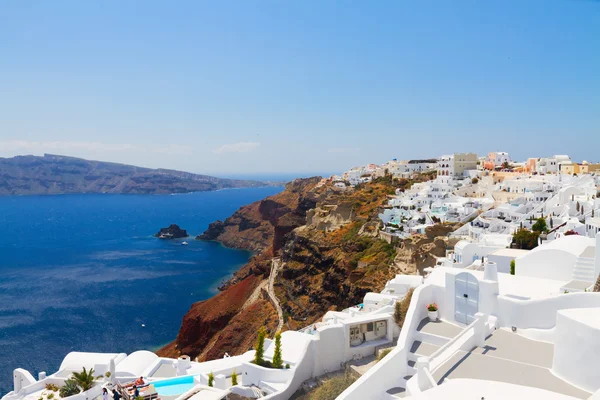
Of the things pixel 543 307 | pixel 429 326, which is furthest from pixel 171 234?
pixel 543 307

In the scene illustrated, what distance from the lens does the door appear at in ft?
30.3

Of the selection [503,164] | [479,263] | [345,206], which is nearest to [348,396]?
[479,263]

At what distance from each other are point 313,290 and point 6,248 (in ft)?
206

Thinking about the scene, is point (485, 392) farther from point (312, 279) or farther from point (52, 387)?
point (312, 279)

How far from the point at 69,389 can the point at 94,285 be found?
39258 mm

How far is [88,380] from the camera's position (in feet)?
39.9

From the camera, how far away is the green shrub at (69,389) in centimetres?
1191

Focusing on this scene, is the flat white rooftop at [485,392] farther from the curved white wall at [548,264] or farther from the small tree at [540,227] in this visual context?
the small tree at [540,227]

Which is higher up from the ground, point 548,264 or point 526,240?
point 548,264

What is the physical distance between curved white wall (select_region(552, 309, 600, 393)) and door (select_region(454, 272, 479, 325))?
7.89ft

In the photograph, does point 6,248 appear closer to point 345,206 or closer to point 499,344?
point 345,206

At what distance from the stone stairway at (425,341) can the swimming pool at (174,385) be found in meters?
6.59

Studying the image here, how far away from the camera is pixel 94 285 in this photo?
4738cm

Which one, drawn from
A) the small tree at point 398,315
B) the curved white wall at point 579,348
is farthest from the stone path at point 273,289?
the curved white wall at point 579,348
